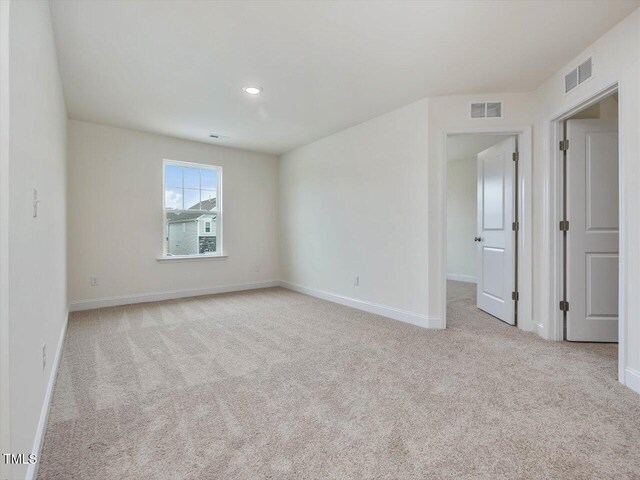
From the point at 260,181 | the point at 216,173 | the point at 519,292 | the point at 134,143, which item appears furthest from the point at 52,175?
the point at 519,292

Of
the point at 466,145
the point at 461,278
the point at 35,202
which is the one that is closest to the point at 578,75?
the point at 466,145

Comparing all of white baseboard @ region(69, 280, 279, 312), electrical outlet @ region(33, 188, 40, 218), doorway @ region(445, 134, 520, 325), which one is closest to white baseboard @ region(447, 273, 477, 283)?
doorway @ region(445, 134, 520, 325)

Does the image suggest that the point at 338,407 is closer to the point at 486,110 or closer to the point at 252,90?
the point at 252,90

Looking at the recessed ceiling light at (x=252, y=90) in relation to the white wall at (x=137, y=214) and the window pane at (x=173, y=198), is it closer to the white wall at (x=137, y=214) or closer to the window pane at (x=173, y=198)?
the white wall at (x=137, y=214)

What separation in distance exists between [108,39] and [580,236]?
4457mm

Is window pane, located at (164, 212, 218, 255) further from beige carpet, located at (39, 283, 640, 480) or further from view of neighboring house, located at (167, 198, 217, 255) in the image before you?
beige carpet, located at (39, 283, 640, 480)

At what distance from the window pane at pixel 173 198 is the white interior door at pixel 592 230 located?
5.19 meters

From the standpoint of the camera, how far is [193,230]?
5.45 m

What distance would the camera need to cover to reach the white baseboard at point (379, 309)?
356 cm

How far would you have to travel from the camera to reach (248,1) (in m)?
2.09

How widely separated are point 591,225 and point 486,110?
5.06 ft

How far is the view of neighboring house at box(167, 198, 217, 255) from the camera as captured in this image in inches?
206

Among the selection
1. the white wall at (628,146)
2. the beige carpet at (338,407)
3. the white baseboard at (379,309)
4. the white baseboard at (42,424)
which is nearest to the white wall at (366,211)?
the white baseboard at (379,309)

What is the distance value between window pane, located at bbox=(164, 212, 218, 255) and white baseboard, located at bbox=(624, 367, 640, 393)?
5.32 metres
